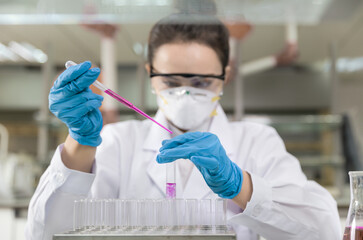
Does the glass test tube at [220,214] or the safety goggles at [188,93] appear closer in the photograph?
the glass test tube at [220,214]

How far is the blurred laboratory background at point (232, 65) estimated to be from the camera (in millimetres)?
1373

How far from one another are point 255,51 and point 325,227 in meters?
3.74

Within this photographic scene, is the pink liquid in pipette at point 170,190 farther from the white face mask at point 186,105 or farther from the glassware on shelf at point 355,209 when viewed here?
the glassware on shelf at point 355,209

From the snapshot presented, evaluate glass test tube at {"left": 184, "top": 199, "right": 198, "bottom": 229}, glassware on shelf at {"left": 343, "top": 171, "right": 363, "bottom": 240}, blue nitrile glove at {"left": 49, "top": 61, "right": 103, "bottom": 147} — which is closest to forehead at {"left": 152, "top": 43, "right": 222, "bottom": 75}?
blue nitrile glove at {"left": 49, "top": 61, "right": 103, "bottom": 147}

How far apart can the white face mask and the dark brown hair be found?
16cm

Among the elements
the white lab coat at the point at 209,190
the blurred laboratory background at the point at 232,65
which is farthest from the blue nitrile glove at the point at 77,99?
the blurred laboratory background at the point at 232,65

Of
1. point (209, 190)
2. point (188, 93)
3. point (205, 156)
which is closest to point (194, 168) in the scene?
point (209, 190)

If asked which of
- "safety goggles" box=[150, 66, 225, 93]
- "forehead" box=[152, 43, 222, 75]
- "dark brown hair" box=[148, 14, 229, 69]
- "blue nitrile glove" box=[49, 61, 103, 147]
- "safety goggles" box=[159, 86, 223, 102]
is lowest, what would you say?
"blue nitrile glove" box=[49, 61, 103, 147]

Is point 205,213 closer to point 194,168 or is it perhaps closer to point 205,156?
point 205,156

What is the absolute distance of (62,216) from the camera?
110cm

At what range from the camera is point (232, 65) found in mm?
2607

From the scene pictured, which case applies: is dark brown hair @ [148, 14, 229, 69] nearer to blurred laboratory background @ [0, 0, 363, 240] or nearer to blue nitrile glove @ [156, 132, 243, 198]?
blurred laboratory background @ [0, 0, 363, 240]

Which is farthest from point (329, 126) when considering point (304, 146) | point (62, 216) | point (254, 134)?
point (304, 146)

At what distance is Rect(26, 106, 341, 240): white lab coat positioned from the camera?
1097mm
